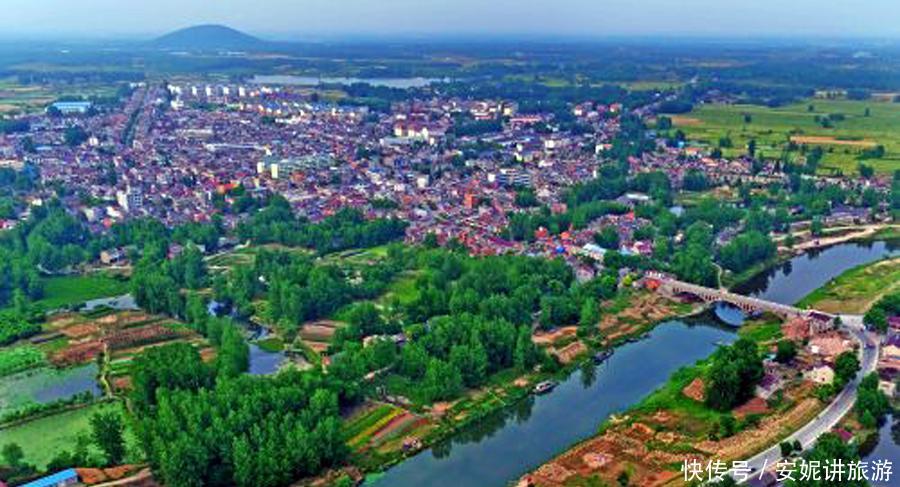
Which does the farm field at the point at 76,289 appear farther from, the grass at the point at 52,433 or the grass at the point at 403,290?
the grass at the point at 403,290

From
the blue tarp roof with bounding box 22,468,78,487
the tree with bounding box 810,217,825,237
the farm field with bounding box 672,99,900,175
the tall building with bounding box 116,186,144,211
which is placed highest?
the farm field with bounding box 672,99,900,175

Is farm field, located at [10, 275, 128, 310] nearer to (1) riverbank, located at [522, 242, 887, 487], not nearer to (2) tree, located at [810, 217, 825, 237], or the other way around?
(1) riverbank, located at [522, 242, 887, 487]

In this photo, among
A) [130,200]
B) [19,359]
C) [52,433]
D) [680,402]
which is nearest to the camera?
[52,433]

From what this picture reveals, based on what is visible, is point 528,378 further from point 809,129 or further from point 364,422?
point 809,129

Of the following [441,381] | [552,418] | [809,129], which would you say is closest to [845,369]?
[552,418]

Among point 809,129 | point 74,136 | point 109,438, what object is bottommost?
point 109,438

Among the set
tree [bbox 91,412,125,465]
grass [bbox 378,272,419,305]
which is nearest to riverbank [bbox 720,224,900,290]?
grass [bbox 378,272,419,305]
